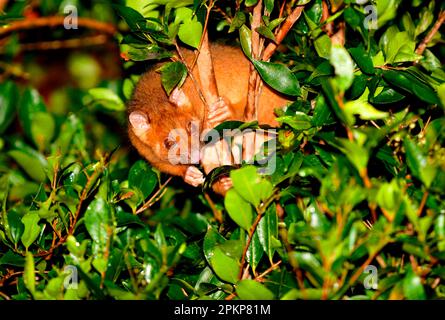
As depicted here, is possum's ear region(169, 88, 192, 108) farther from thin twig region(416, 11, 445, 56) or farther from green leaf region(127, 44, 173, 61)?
thin twig region(416, 11, 445, 56)

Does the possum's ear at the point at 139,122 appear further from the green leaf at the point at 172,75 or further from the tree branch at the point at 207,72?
the green leaf at the point at 172,75

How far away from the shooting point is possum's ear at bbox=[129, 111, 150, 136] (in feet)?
15.6

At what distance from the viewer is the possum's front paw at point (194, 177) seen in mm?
4531

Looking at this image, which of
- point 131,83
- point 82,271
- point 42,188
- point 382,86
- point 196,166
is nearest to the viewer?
point 82,271

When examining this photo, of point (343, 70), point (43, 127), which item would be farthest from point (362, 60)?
point (43, 127)

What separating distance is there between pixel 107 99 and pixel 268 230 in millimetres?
2385

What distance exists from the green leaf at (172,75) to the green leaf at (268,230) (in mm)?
853

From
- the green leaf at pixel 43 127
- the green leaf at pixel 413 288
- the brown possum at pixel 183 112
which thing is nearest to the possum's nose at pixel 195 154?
the brown possum at pixel 183 112

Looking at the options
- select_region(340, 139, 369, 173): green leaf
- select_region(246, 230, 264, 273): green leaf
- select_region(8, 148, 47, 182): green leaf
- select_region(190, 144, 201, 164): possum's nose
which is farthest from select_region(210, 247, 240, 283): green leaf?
select_region(8, 148, 47, 182): green leaf

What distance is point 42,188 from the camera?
143 inches

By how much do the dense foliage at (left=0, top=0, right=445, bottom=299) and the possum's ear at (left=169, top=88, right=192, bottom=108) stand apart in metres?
0.55
